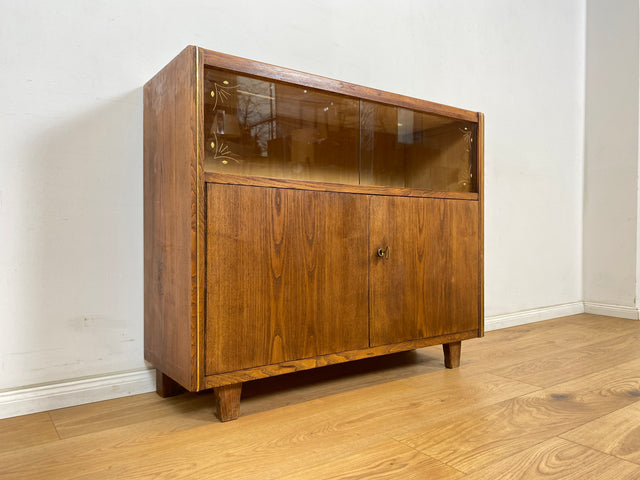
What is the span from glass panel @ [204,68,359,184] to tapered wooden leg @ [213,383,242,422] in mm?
538

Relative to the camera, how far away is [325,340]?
4.03 feet

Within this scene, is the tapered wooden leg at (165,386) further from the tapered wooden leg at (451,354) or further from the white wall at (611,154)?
the white wall at (611,154)

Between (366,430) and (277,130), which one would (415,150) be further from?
(366,430)

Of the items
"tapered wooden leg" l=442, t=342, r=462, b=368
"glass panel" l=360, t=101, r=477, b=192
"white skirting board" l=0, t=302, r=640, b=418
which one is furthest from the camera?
"tapered wooden leg" l=442, t=342, r=462, b=368

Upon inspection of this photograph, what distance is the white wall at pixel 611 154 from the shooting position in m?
2.60

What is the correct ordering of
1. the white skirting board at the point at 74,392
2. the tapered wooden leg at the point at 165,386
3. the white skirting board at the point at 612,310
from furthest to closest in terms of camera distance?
the white skirting board at the point at 612,310 < the tapered wooden leg at the point at 165,386 < the white skirting board at the point at 74,392

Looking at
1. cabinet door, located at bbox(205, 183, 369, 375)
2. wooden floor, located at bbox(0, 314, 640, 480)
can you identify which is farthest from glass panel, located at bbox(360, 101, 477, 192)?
wooden floor, located at bbox(0, 314, 640, 480)

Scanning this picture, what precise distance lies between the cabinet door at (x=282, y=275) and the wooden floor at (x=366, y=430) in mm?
Result: 166

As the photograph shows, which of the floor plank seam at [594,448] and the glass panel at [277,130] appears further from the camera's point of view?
the glass panel at [277,130]

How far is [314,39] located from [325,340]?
115 cm

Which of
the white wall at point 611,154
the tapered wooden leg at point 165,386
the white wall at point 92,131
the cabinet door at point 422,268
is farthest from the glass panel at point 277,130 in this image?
the white wall at point 611,154

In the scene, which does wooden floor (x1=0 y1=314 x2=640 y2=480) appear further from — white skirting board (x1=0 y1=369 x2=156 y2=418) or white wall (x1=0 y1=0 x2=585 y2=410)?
white wall (x1=0 y1=0 x2=585 y2=410)

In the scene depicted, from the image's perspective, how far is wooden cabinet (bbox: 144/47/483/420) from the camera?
1055mm

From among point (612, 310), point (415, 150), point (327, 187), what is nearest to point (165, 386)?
point (327, 187)
